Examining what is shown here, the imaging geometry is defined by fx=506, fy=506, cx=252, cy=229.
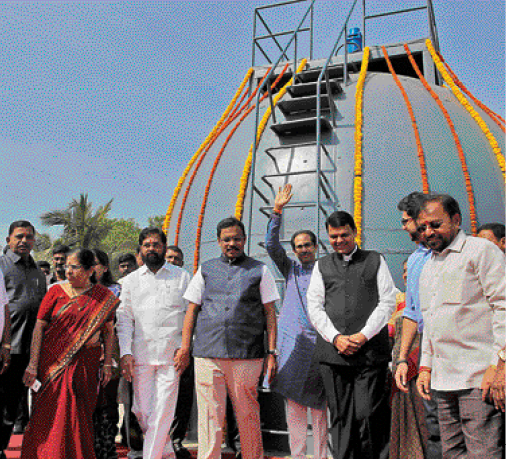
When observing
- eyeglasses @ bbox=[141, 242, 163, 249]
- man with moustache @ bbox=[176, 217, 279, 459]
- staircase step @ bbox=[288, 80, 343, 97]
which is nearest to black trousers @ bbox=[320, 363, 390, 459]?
man with moustache @ bbox=[176, 217, 279, 459]

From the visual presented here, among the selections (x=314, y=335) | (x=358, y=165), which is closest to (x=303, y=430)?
(x=314, y=335)

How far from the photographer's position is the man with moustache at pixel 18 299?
171 inches

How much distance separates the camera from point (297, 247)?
429 cm

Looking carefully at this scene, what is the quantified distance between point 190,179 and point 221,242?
4.23 metres

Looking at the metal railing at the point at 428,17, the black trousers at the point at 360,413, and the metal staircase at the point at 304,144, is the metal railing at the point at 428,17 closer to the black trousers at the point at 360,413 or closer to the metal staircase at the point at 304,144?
the metal staircase at the point at 304,144

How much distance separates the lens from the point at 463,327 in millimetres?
2580

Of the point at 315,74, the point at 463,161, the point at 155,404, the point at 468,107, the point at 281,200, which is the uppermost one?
the point at 315,74

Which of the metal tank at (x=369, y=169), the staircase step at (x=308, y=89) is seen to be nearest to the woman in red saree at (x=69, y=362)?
the metal tank at (x=369, y=169)

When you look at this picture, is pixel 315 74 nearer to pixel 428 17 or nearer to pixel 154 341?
pixel 428 17

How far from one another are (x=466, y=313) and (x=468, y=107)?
232 inches

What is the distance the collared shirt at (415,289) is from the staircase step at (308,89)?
3.96 meters

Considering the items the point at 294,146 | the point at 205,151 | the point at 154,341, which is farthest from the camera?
the point at 205,151

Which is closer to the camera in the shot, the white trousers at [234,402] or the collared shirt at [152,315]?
the white trousers at [234,402]

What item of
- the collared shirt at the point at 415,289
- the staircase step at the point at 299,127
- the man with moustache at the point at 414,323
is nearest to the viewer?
the man with moustache at the point at 414,323
